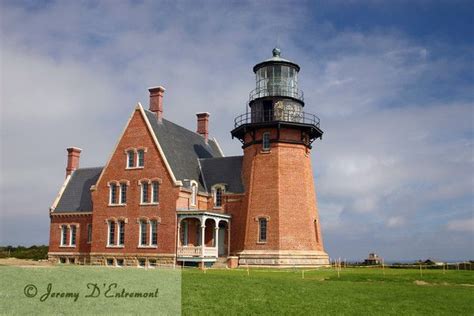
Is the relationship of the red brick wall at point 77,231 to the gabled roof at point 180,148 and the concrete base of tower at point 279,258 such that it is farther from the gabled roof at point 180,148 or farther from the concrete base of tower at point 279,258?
the concrete base of tower at point 279,258

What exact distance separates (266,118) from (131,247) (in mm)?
12167

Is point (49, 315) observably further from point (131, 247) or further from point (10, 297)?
point (131, 247)

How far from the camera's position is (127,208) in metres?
35.6

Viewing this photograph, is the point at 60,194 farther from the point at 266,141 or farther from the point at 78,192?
the point at 266,141

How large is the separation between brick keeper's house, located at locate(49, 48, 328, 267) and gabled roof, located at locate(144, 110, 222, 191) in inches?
4.1

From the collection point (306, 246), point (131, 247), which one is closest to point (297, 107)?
point (306, 246)

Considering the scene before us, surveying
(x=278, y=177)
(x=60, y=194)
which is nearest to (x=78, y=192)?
(x=60, y=194)

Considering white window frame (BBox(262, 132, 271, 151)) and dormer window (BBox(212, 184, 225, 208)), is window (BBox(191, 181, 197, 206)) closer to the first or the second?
dormer window (BBox(212, 184, 225, 208))

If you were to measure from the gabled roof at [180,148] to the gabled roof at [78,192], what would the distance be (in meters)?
7.75

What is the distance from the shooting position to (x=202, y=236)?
32469 mm

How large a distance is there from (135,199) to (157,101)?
724 centimetres

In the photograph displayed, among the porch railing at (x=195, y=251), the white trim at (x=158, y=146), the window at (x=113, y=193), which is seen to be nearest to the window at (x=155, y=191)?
the white trim at (x=158, y=146)

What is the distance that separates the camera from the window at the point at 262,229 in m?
33.1

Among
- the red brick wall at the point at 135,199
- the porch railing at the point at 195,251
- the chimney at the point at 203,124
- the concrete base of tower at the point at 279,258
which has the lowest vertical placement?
the concrete base of tower at the point at 279,258
